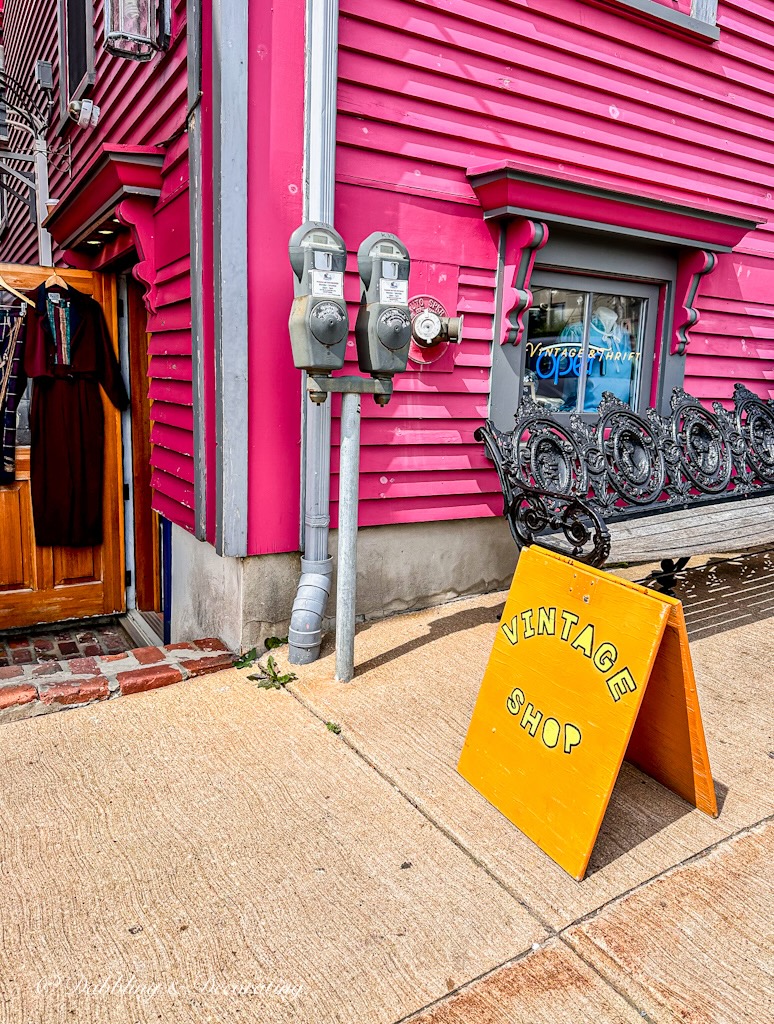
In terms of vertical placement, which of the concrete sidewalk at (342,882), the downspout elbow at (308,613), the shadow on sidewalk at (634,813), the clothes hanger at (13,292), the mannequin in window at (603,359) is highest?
the clothes hanger at (13,292)

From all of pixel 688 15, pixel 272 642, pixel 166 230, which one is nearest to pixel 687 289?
pixel 688 15

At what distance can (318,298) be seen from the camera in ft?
9.75

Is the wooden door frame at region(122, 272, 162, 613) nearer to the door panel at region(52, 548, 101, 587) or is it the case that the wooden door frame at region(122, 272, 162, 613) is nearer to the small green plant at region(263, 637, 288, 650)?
the door panel at region(52, 548, 101, 587)

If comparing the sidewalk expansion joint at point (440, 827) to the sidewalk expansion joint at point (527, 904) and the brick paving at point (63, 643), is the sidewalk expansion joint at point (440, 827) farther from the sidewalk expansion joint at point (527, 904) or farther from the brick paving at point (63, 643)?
the brick paving at point (63, 643)

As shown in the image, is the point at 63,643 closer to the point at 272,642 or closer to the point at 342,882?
the point at 272,642

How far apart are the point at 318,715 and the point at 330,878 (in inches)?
38.7

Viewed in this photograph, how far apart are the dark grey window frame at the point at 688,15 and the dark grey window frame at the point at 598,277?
4.23ft

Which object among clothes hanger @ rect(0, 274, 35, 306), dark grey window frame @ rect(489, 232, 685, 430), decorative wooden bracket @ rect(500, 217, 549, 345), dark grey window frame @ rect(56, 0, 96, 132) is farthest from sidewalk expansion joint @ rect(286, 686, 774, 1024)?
dark grey window frame @ rect(56, 0, 96, 132)

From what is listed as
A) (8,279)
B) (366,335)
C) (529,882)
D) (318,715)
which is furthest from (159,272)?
(529,882)

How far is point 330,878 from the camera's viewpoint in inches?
85.0

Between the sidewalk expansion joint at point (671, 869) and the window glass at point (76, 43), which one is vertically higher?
the window glass at point (76, 43)

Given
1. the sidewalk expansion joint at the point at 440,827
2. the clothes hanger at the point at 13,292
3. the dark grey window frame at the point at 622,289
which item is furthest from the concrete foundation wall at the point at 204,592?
the dark grey window frame at the point at 622,289

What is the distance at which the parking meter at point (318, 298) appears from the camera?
2.97m

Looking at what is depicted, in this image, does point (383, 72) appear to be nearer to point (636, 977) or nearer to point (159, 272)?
point (159, 272)
